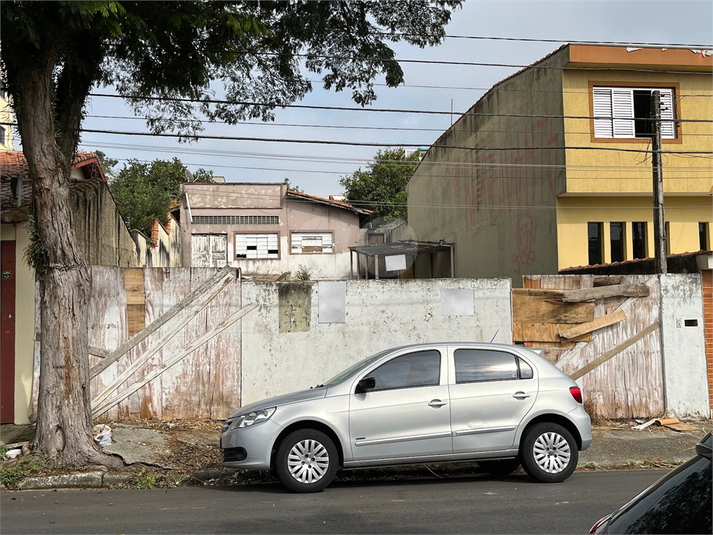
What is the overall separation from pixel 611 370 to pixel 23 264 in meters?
9.88

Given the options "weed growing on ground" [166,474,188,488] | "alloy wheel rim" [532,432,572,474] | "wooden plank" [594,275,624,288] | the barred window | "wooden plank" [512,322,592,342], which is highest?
the barred window

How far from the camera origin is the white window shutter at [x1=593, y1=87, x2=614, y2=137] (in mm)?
17547

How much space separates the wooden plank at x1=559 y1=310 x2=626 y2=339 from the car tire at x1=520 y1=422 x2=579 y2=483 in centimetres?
391

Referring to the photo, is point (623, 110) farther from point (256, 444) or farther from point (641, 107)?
point (256, 444)

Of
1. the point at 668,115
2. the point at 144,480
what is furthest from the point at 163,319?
the point at 668,115

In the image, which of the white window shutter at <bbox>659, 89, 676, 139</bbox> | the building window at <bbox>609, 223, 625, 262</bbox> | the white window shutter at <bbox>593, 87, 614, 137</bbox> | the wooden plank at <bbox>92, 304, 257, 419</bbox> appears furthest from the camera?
the building window at <bbox>609, 223, 625, 262</bbox>

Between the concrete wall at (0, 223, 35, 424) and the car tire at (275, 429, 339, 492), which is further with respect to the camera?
the concrete wall at (0, 223, 35, 424)

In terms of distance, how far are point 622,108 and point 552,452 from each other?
1235 centimetres

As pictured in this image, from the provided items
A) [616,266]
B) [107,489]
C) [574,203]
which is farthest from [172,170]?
[107,489]

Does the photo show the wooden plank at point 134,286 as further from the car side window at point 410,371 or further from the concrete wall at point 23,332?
the car side window at point 410,371

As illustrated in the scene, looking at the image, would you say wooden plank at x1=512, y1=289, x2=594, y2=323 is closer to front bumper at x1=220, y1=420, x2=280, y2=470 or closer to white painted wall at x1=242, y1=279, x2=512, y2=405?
white painted wall at x1=242, y1=279, x2=512, y2=405

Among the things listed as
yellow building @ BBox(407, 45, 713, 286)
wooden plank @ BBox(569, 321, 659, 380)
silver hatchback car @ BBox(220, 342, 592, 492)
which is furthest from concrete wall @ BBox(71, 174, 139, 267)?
yellow building @ BBox(407, 45, 713, 286)

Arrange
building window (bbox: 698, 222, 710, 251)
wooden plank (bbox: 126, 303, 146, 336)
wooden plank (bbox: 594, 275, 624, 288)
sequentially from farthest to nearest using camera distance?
building window (bbox: 698, 222, 710, 251) → wooden plank (bbox: 594, 275, 624, 288) → wooden plank (bbox: 126, 303, 146, 336)

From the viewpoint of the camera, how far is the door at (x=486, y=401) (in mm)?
7883
